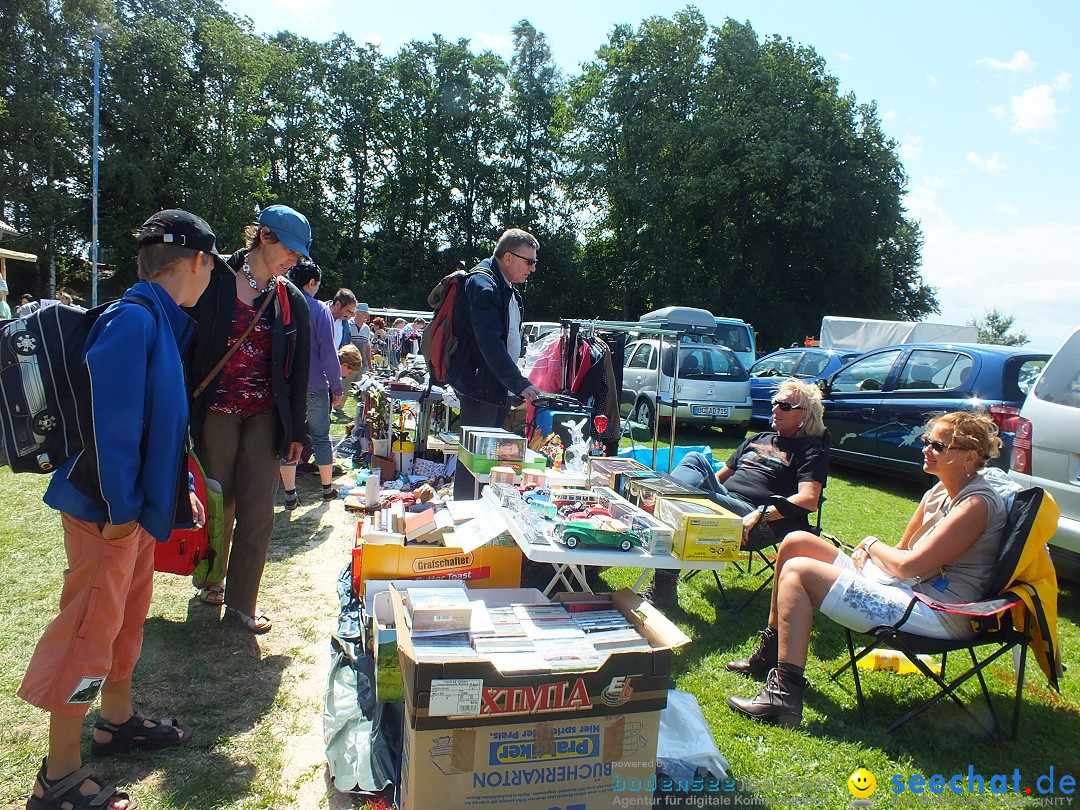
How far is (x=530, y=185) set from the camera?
3359 cm

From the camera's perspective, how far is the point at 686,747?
2340 millimetres

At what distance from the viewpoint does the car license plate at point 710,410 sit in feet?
32.2

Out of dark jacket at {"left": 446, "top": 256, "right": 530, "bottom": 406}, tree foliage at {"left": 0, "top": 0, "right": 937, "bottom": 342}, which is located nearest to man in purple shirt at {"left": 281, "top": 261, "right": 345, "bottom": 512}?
dark jacket at {"left": 446, "top": 256, "right": 530, "bottom": 406}

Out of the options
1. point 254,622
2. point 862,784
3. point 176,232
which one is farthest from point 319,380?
point 862,784

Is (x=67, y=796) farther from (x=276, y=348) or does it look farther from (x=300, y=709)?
(x=276, y=348)

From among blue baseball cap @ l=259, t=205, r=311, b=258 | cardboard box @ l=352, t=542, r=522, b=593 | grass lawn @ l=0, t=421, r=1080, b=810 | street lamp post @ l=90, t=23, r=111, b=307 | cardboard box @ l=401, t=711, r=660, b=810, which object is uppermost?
street lamp post @ l=90, t=23, r=111, b=307

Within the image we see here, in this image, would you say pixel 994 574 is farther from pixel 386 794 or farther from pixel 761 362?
pixel 761 362

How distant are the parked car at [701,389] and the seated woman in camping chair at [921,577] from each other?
22.1 ft

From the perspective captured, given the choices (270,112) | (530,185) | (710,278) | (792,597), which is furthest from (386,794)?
(270,112)

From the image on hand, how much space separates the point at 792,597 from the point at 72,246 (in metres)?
29.1

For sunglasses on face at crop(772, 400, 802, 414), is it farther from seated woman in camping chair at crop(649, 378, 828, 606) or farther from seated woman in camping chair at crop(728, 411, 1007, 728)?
seated woman in camping chair at crop(728, 411, 1007, 728)

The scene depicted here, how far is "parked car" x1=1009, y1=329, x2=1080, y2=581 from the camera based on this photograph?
12.5 ft

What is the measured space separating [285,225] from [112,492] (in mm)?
1469

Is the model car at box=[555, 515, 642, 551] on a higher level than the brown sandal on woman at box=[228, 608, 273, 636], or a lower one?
higher
